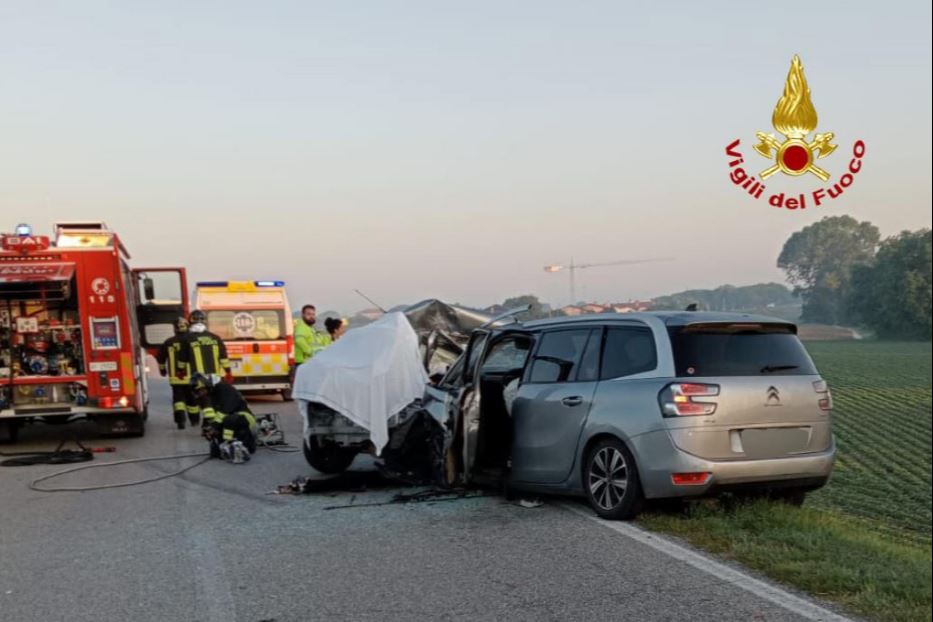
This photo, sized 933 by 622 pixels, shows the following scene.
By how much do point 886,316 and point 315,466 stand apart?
96.9ft

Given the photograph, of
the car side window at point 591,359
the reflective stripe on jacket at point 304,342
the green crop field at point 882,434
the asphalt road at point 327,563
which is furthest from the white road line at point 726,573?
the reflective stripe on jacket at point 304,342

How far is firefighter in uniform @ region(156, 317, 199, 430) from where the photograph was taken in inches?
547

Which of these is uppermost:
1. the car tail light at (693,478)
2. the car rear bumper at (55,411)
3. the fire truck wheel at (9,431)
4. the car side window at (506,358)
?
the car side window at (506,358)

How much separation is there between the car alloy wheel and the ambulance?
1226 centimetres

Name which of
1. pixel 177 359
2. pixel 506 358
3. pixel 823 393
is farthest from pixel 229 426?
pixel 823 393

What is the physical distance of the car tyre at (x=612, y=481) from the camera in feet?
21.4

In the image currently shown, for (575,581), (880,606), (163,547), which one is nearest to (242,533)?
(163,547)

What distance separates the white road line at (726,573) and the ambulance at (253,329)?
1275cm

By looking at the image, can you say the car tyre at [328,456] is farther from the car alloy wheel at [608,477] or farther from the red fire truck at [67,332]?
the red fire truck at [67,332]

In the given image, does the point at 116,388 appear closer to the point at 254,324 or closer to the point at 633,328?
the point at 254,324

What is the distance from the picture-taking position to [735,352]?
259 inches

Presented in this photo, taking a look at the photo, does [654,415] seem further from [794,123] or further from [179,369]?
[179,369]

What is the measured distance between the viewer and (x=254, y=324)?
19000 mm

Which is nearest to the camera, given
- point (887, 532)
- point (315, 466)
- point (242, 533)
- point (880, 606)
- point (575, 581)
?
point (880, 606)
